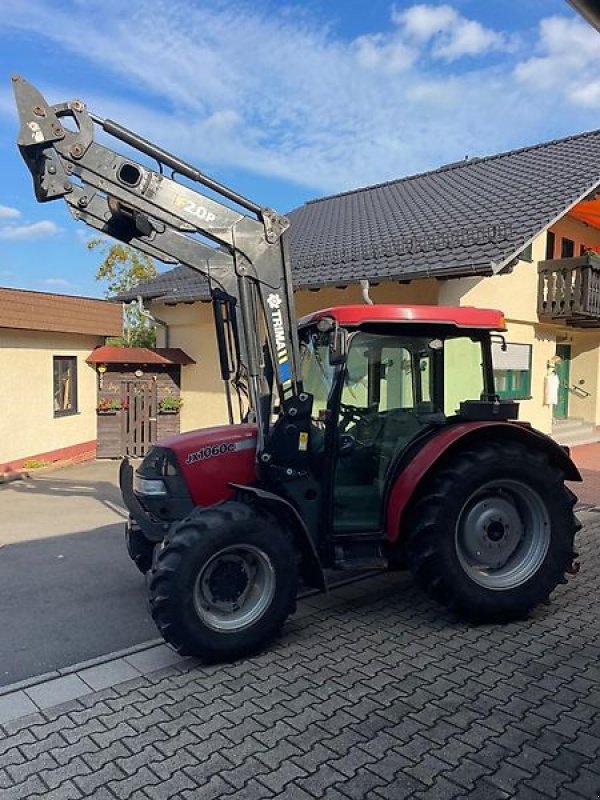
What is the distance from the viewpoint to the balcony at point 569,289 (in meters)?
11.6

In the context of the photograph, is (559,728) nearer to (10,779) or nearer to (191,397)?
(10,779)

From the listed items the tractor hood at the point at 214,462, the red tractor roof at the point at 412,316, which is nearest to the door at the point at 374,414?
the red tractor roof at the point at 412,316

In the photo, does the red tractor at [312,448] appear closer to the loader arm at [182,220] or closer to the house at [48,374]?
the loader arm at [182,220]

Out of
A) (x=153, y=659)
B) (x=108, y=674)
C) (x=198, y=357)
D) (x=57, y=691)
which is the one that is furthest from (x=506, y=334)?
(x=57, y=691)

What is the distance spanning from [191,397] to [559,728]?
1101 cm

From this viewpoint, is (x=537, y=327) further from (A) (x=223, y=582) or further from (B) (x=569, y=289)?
(A) (x=223, y=582)

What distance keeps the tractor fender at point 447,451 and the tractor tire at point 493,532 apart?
75 mm

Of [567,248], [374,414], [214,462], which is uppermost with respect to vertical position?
[567,248]

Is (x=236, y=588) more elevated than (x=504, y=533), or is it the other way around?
(x=504, y=533)

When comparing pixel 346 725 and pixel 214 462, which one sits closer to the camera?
pixel 346 725

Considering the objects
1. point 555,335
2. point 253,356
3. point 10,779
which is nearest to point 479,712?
point 10,779

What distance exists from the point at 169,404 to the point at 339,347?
956 centimetres

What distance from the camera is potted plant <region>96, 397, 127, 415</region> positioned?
39.9 feet

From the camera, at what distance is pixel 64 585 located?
16.8ft
